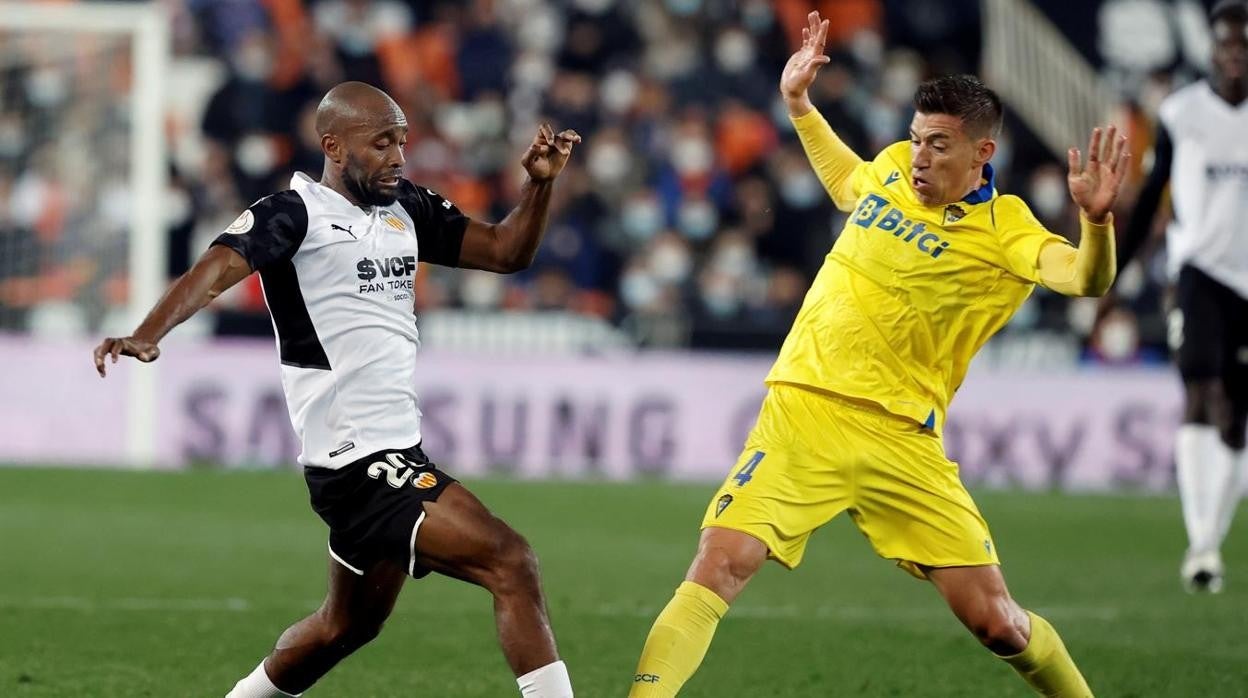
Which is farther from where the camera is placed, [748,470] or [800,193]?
[800,193]

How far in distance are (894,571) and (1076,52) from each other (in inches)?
555

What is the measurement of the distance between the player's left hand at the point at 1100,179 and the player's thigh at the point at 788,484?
3.55 ft

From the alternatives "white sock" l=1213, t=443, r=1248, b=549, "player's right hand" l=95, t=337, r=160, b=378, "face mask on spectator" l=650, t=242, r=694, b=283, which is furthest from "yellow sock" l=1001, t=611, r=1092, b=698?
"face mask on spectator" l=650, t=242, r=694, b=283

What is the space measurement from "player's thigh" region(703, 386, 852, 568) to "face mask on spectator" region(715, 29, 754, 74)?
15.4m

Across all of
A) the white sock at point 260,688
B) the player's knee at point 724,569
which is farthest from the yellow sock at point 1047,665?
the white sock at point 260,688

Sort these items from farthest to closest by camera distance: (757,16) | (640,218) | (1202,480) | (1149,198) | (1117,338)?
1. (757,16)
2. (640,218)
3. (1117,338)
4. (1202,480)
5. (1149,198)

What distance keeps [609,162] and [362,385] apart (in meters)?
14.2

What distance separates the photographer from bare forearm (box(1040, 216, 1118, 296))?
5453 millimetres

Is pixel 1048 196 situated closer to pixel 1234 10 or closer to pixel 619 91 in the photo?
pixel 619 91

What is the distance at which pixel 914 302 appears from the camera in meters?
Answer: 6.03

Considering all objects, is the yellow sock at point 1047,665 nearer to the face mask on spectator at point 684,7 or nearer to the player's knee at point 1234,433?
the player's knee at point 1234,433

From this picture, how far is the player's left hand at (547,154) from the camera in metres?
5.88

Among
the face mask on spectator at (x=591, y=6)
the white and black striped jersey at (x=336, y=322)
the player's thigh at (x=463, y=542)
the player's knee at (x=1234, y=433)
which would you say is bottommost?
the player's knee at (x=1234, y=433)

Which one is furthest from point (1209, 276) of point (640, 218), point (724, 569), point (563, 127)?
point (563, 127)
